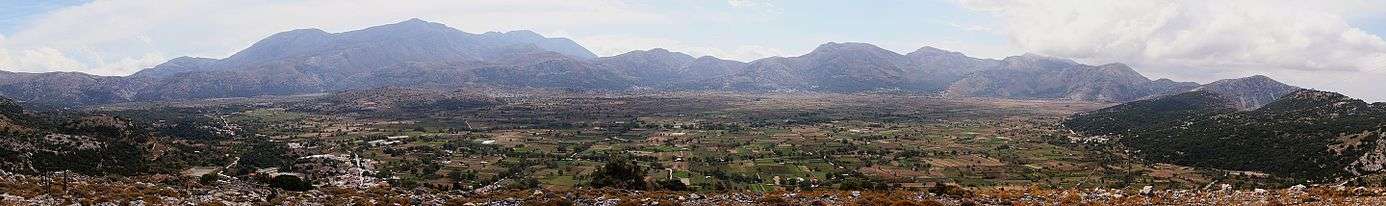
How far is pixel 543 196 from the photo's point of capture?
137 feet

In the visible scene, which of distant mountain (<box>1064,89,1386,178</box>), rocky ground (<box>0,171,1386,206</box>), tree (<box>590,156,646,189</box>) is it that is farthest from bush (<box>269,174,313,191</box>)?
distant mountain (<box>1064,89,1386,178</box>)

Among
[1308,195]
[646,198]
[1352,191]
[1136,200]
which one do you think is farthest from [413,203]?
[1352,191]

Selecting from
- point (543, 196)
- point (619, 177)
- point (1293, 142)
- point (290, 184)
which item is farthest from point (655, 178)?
point (1293, 142)

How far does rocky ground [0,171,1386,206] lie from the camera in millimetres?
35875

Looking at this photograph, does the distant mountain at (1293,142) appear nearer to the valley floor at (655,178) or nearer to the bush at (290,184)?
the valley floor at (655,178)

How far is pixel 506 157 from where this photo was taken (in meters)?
176

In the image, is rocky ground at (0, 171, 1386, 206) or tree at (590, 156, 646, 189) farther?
tree at (590, 156, 646, 189)

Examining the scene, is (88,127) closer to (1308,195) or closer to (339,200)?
(339,200)

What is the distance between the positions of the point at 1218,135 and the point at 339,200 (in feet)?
624

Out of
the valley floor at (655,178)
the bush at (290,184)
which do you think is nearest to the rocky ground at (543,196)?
the valley floor at (655,178)

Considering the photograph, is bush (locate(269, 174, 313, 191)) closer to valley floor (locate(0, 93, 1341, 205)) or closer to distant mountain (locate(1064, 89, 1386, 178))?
valley floor (locate(0, 93, 1341, 205))

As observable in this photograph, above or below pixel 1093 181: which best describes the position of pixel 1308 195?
above

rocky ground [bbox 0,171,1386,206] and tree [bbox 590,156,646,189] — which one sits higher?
rocky ground [bbox 0,171,1386,206]

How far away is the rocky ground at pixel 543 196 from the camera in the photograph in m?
35.9
